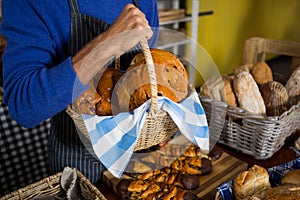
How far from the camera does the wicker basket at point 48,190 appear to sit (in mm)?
668

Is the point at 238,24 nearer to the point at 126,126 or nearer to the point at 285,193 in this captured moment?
the point at 285,193

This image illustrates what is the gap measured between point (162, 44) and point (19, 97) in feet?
5.91

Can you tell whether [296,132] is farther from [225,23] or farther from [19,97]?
[225,23]

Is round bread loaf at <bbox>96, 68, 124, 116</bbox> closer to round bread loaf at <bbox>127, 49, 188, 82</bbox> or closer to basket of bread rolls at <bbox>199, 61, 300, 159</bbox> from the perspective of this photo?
round bread loaf at <bbox>127, 49, 188, 82</bbox>

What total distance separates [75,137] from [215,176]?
0.41 metres

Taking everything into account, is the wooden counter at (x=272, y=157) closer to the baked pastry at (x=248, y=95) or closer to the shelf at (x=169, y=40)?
the baked pastry at (x=248, y=95)

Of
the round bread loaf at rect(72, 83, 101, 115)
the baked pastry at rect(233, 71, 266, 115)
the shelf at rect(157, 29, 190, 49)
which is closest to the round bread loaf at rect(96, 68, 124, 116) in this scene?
the round bread loaf at rect(72, 83, 101, 115)

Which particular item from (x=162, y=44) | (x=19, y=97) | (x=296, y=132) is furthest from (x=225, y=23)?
(x=19, y=97)

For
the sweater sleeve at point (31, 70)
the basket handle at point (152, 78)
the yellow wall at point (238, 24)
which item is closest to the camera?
the basket handle at point (152, 78)

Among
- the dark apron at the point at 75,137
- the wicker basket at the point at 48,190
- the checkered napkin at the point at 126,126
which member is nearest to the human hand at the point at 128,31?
the checkered napkin at the point at 126,126

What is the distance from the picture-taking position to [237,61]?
3.89 metres

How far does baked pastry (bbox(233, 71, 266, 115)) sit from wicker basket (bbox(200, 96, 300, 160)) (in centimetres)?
4

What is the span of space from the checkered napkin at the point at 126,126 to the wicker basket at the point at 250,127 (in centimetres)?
25

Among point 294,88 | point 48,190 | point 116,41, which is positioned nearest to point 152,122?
point 116,41
